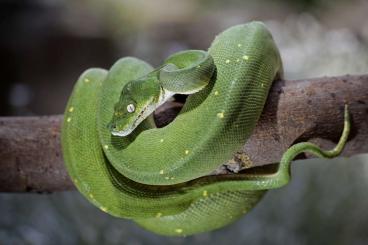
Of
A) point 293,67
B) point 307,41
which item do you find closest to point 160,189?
point 293,67

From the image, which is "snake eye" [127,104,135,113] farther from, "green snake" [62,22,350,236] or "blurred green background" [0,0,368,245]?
"blurred green background" [0,0,368,245]

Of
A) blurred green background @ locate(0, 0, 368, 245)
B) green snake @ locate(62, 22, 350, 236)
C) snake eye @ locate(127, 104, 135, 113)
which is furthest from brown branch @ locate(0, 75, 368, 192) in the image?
blurred green background @ locate(0, 0, 368, 245)

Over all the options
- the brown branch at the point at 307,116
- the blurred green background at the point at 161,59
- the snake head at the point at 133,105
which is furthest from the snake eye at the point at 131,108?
the blurred green background at the point at 161,59

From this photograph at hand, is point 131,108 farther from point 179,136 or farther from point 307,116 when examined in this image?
point 307,116

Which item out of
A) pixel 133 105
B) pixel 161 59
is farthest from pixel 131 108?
pixel 161 59

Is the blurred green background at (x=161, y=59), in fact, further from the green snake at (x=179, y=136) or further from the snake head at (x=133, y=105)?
the snake head at (x=133, y=105)

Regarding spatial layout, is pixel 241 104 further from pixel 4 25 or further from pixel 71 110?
pixel 4 25
